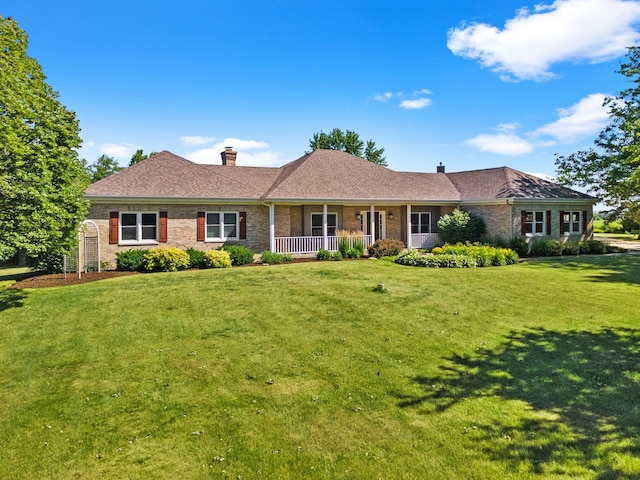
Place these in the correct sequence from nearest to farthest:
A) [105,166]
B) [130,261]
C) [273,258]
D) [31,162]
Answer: [31,162] → [130,261] → [273,258] → [105,166]

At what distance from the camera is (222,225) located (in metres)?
20.1

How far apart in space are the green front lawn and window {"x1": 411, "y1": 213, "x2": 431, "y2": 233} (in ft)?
44.8

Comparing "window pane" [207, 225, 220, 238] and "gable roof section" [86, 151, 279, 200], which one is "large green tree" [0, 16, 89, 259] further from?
"window pane" [207, 225, 220, 238]

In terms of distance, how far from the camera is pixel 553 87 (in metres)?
20.5

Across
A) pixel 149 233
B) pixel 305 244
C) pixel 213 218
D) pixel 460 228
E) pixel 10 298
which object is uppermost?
pixel 213 218

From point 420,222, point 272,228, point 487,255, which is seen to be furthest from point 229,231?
point 487,255

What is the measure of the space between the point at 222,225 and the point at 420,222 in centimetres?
1274

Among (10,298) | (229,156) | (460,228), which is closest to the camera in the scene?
(10,298)

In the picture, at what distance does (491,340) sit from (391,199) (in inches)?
610

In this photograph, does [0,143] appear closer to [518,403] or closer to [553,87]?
[518,403]

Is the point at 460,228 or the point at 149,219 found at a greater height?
the point at 149,219

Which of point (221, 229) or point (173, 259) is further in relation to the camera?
point (221, 229)

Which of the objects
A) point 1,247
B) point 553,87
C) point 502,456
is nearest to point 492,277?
point 502,456

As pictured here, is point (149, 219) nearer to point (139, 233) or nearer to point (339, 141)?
point (139, 233)
